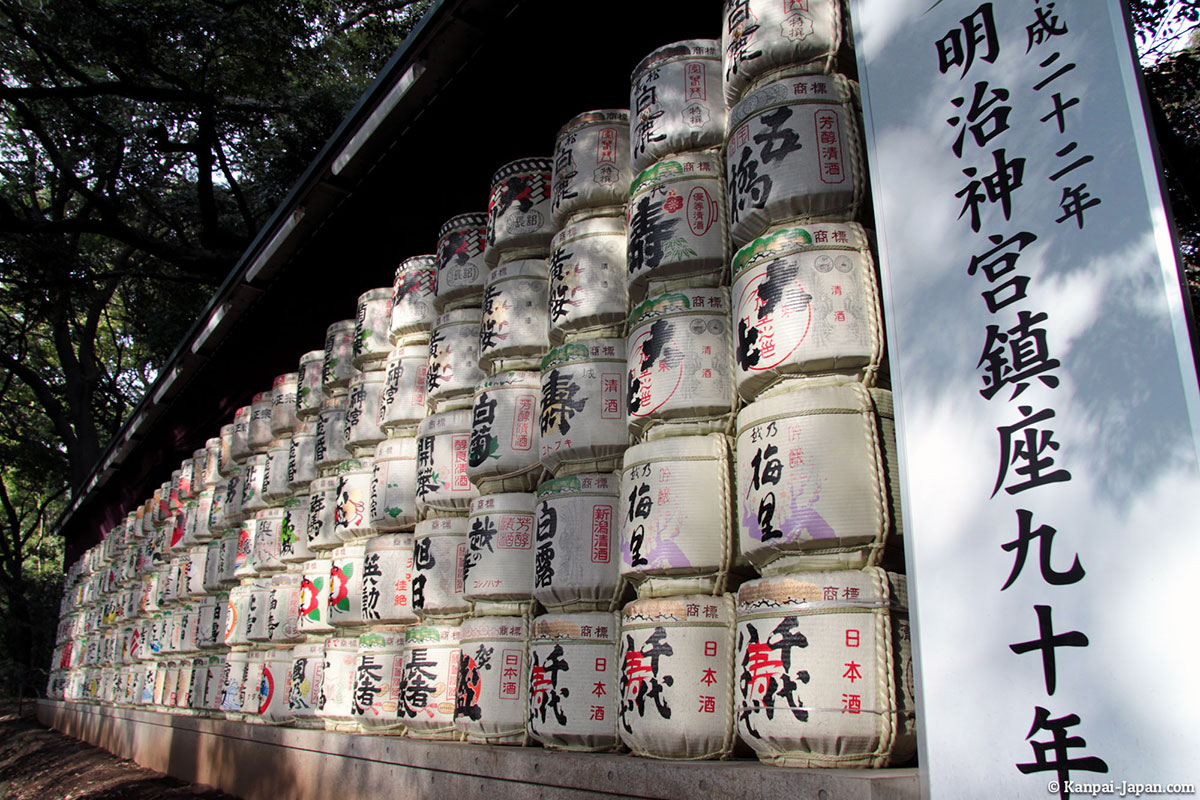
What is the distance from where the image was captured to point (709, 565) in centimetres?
321

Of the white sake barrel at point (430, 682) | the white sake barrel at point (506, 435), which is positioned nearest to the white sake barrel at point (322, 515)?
the white sake barrel at point (430, 682)

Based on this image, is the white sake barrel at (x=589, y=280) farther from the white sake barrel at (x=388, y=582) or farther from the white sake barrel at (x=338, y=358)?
the white sake barrel at (x=338, y=358)

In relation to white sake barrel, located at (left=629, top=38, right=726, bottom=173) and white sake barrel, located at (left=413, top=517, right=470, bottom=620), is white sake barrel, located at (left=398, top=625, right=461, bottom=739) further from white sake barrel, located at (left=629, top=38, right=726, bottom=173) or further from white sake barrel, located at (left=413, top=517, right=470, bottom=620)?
white sake barrel, located at (left=629, top=38, right=726, bottom=173)

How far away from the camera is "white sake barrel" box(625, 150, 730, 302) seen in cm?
363

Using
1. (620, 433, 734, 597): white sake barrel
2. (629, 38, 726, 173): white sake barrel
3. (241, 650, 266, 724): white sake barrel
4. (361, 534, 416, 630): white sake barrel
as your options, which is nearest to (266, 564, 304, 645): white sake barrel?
(241, 650, 266, 724): white sake barrel

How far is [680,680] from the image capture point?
3096mm

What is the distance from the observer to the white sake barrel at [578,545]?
3.71m

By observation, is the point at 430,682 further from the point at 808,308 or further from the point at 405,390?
the point at 808,308

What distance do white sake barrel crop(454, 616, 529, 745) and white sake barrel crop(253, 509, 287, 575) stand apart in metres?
3.08

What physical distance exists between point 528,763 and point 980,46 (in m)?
2.98

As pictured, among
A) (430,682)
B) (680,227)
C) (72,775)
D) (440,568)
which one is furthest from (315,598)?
(72,775)

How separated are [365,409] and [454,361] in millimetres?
1100

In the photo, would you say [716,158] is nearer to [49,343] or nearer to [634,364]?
[634,364]

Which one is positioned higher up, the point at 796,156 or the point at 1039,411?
the point at 796,156
